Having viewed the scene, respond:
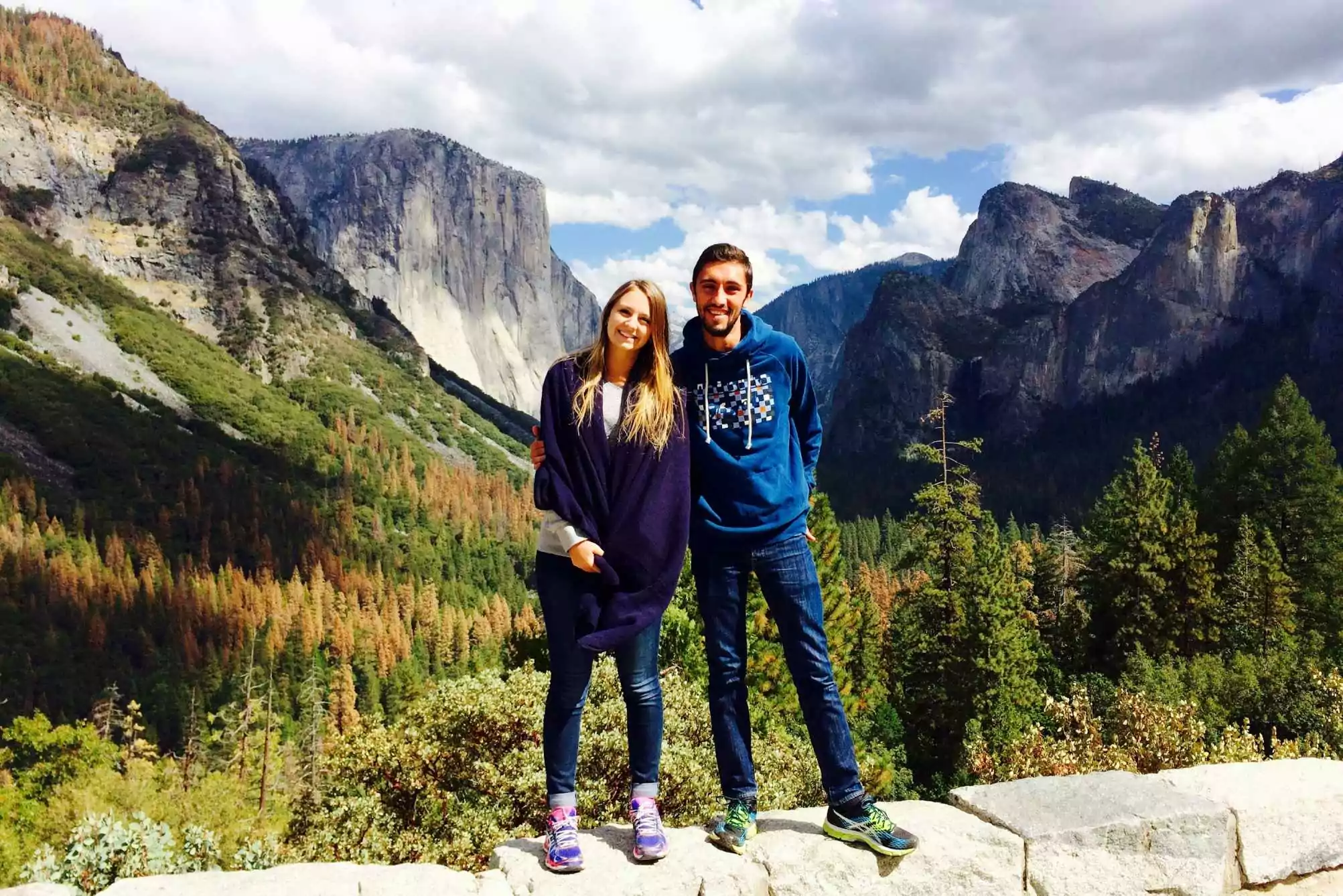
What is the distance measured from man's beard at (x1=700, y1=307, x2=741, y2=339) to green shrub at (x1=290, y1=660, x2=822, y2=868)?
6.26 metres

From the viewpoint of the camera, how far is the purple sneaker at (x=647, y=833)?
14.4 feet

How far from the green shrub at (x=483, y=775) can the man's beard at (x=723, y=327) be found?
20.5ft

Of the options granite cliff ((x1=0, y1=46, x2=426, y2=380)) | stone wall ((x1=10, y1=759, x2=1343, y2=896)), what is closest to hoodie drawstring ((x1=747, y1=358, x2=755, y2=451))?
stone wall ((x1=10, y1=759, x2=1343, y2=896))

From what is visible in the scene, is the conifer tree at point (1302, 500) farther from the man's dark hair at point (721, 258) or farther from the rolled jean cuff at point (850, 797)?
the man's dark hair at point (721, 258)

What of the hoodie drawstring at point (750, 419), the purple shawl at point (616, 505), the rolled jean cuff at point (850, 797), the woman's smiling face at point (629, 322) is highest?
the woman's smiling face at point (629, 322)

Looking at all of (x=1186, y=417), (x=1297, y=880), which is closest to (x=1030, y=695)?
(x=1297, y=880)

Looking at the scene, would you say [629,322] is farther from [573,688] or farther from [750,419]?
[573,688]

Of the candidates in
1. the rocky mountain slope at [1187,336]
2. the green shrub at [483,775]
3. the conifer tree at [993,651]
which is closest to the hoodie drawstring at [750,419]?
the green shrub at [483,775]

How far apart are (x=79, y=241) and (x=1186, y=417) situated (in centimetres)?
21988

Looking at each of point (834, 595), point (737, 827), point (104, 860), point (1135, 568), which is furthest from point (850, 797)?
point (1135, 568)

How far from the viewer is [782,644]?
4.74m

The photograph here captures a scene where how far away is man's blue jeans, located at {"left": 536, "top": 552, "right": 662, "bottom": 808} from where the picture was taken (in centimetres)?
453

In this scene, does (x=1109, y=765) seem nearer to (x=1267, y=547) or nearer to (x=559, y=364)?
(x=559, y=364)

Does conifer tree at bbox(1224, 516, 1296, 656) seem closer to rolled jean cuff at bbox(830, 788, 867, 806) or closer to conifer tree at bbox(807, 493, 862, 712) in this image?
conifer tree at bbox(807, 493, 862, 712)
